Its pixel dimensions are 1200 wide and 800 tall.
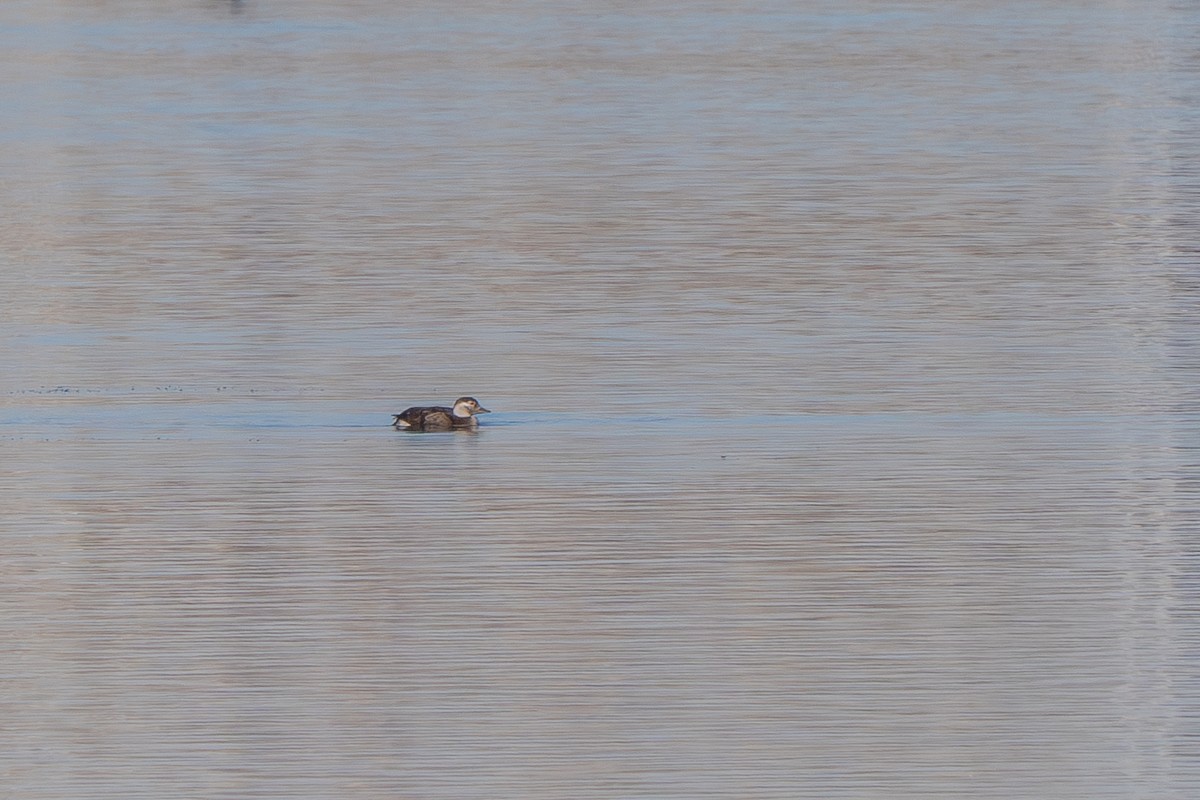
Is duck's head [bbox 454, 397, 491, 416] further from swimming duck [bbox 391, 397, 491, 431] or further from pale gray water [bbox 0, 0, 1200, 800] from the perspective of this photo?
pale gray water [bbox 0, 0, 1200, 800]

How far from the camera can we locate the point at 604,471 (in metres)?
13.0

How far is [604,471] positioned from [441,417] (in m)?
1.10

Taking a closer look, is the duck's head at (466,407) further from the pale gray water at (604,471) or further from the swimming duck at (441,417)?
the pale gray water at (604,471)

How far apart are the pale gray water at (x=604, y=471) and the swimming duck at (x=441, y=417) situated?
0.25ft

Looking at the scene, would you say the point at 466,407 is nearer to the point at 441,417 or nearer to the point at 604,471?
the point at 441,417

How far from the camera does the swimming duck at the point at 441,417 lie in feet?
45.3

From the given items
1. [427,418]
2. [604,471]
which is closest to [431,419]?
[427,418]

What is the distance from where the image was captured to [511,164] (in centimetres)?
2716

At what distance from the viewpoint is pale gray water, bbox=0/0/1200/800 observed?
911 centimetres

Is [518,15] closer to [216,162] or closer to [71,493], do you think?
[216,162]

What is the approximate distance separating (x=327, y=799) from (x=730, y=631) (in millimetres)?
2122

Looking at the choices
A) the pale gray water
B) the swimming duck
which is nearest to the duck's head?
the swimming duck

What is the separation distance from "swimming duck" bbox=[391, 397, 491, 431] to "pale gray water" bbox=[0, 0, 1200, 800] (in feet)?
0.25

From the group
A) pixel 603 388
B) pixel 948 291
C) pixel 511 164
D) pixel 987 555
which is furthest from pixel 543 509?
pixel 511 164
